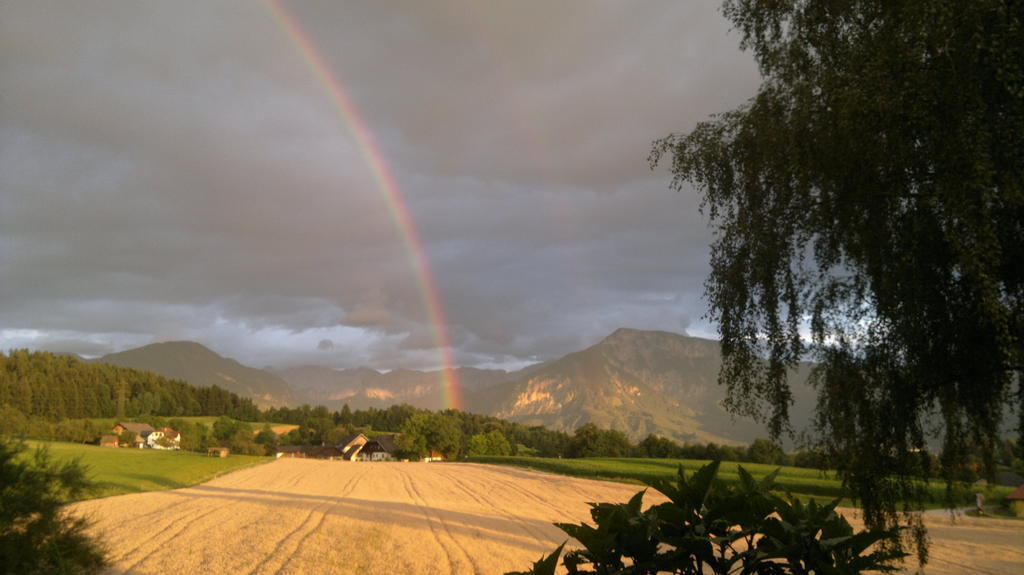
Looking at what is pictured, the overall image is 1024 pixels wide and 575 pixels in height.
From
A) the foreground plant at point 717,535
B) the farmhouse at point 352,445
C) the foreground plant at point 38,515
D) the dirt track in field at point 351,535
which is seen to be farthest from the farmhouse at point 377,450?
the foreground plant at point 717,535

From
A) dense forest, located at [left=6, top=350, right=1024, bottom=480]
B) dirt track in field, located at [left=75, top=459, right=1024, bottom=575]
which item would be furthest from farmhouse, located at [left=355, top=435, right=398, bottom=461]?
dirt track in field, located at [left=75, top=459, right=1024, bottom=575]

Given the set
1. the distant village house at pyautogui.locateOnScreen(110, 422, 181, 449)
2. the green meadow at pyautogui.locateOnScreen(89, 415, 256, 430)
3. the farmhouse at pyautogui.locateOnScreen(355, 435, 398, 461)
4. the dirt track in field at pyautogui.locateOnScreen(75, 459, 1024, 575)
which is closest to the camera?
the dirt track in field at pyautogui.locateOnScreen(75, 459, 1024, 575)

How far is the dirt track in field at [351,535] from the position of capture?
13.9 meters

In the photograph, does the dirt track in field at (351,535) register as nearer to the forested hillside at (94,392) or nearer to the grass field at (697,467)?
the grass field at (697,467)

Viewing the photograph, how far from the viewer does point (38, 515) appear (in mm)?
8703

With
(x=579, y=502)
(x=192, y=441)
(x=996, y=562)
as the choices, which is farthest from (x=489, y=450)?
(x=996, y=562)

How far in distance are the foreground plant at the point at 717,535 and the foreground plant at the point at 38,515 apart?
9.35 m

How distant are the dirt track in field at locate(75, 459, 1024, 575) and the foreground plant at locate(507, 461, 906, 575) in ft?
40.5

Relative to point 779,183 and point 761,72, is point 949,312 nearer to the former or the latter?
point 779,183

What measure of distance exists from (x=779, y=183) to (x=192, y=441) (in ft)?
426

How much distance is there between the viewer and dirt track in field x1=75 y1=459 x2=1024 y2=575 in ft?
45.6

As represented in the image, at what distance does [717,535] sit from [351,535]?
56.2ft

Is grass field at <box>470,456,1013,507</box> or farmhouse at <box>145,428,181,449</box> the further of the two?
farmhouse at <box>145,428,181,449</box>

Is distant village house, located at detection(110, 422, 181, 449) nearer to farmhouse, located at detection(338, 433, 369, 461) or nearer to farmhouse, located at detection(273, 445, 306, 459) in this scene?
farmhouse, located at detection(273, 445, 306, 459)
